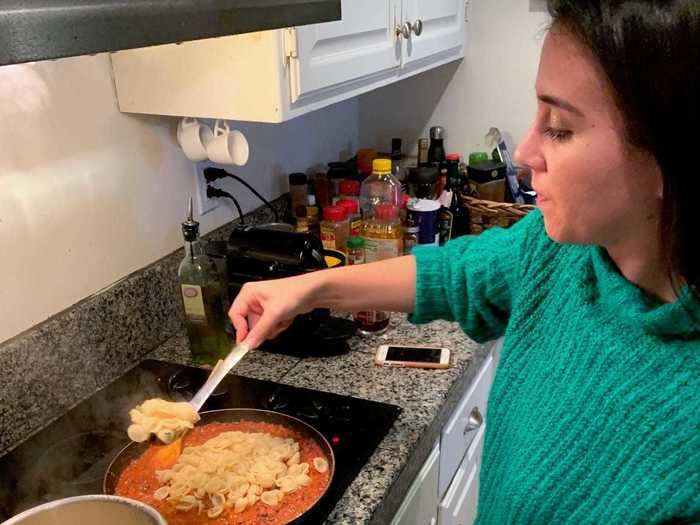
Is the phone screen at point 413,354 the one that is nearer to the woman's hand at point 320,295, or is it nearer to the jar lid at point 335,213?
the woman's hand at point 320,295

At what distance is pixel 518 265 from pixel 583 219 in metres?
0.24

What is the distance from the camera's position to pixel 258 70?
116 cm

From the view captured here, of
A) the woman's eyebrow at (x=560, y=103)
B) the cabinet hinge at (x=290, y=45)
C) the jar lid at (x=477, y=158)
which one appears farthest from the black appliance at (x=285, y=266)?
the jar lid at (x=477, y=158)

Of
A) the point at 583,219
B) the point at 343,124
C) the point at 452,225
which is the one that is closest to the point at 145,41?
the point at 583,219

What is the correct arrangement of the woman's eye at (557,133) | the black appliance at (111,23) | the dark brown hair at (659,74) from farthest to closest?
the woman's eye at (557,133) → the dark brown hair at (659,74) → the black appliance at (111,23)

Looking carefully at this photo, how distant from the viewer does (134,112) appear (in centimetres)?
128

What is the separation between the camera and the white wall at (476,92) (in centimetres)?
202

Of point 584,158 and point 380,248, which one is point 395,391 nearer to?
point 380,248

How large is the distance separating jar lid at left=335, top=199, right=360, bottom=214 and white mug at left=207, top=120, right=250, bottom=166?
0.40 meters

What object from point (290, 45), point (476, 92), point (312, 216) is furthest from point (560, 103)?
point (476, 92)

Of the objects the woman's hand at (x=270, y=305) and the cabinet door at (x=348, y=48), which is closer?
the woman's hand at (x=270, y=305)

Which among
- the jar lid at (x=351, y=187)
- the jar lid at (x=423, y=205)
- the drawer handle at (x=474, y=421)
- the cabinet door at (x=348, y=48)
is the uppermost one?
the cabinet door at (x=348, y=48)

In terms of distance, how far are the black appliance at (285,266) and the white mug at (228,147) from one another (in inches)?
5.6

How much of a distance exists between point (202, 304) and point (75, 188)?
0.31m
